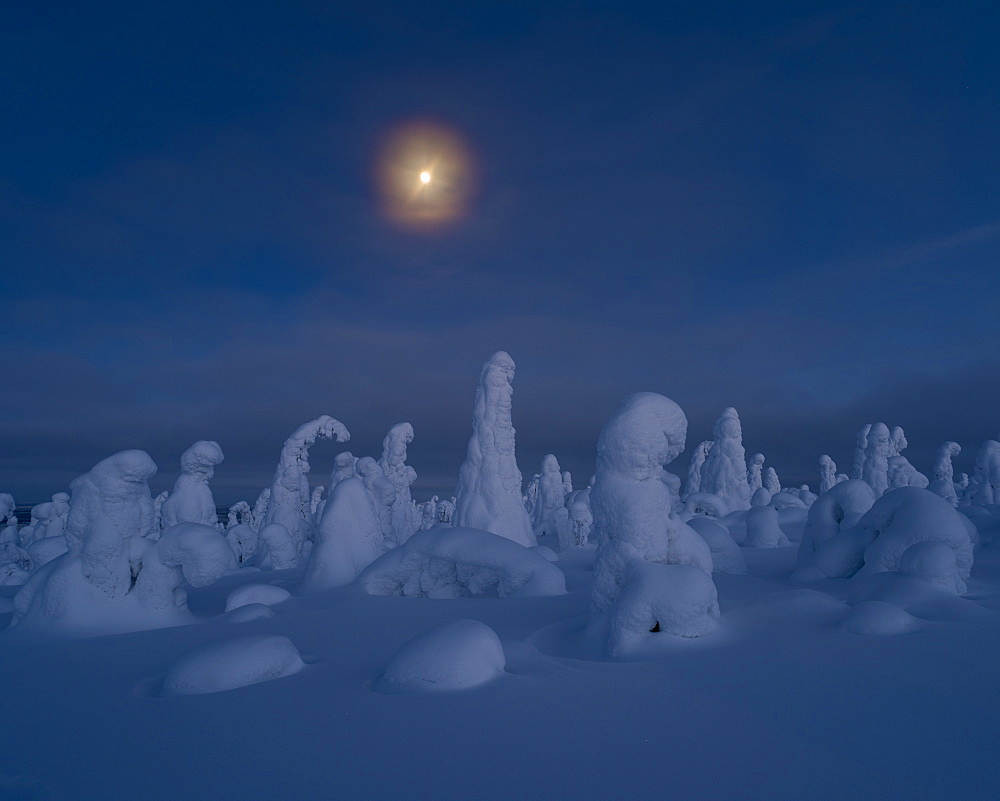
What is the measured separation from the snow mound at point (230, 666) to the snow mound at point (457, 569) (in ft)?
17.2

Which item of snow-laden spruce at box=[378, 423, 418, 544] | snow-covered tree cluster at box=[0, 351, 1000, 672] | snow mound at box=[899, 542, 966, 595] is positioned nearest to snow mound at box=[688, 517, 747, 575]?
snow-covered tree cluster at box=[0, 351, 1000, 672]

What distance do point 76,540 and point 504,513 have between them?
39.7 feet

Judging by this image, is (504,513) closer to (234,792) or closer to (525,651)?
(525,651)

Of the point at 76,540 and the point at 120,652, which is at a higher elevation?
the point at 76,540

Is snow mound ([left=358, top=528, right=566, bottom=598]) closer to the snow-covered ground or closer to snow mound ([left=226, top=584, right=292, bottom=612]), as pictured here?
snow mound ([left=226, top=584, right=292, bottom=612])

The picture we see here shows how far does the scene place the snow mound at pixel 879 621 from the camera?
5.80m

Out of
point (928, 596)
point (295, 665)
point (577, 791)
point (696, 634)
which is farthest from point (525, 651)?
point (928, 596)

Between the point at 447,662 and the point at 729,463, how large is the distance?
1374 inches

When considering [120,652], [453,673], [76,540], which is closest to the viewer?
[453,673]

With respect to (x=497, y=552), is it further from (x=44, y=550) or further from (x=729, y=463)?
(x=729, y=463)

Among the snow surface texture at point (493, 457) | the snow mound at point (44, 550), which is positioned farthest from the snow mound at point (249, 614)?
the snow mound at point (44, 550)

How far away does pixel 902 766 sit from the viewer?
338 centimetres

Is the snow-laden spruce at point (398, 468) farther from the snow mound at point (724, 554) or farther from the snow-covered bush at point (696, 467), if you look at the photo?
the snow-covered bush at point (696, 467)

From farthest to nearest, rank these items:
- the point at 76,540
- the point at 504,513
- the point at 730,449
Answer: the point at 730,449, the point at 504,513, the point at 76,540
